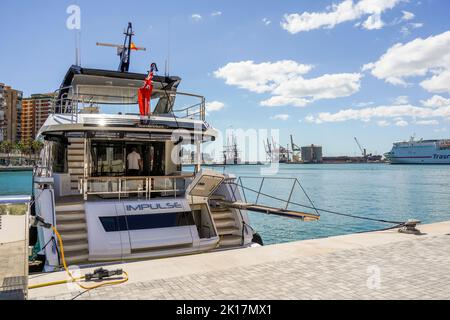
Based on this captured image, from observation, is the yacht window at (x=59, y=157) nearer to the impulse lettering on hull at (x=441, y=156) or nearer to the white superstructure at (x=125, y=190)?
the white superstructure at (x=125, y=190)

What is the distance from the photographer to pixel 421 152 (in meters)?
171

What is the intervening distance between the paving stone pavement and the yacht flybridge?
9.78 ft

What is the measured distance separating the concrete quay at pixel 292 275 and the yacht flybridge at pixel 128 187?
64.3 inches

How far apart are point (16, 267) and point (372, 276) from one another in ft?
27.3

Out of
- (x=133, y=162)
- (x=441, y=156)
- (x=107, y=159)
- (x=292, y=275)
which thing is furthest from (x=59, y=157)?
(x=441, y=156)

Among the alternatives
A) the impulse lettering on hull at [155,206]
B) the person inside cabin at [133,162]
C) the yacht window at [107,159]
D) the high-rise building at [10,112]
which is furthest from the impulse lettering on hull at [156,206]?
the high-rise building at [10,112]

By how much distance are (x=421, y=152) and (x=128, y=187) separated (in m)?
187

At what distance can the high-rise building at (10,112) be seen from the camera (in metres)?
157

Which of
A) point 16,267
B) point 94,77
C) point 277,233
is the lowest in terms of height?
point 277,233

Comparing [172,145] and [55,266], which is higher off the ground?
[172,145]
